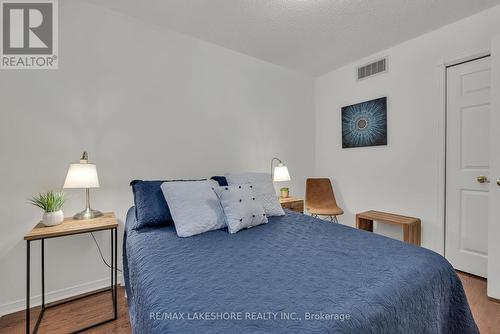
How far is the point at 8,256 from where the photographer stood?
1790 millimetres

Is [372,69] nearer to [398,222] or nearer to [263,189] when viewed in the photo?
[398,222]

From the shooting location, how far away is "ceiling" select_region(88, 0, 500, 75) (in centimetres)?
208

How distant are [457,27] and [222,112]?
257cm

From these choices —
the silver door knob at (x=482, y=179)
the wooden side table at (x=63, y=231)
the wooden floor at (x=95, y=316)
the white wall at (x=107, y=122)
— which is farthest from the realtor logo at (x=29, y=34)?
the silver door knob at (x=482, y=179)

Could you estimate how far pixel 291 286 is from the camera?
0.94 meters

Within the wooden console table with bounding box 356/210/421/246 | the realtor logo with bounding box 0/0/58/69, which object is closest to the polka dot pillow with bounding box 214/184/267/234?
A: the wooden console table with bounding box 356/210/421/246

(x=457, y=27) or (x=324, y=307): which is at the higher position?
(x=457, y=27)

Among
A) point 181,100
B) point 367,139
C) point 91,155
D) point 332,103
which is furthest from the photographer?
point 332,103

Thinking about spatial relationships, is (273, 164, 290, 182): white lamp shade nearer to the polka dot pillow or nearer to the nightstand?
the nightstand

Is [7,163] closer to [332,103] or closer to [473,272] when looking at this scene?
[332,103]

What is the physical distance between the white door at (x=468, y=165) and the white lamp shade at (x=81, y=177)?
335cm

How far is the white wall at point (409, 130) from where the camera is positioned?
2.39m

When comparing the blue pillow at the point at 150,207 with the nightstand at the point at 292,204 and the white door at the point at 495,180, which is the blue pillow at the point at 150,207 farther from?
the white door at the point at 495,180

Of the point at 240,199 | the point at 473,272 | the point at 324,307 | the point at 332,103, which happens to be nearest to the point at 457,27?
the point at 332,103
